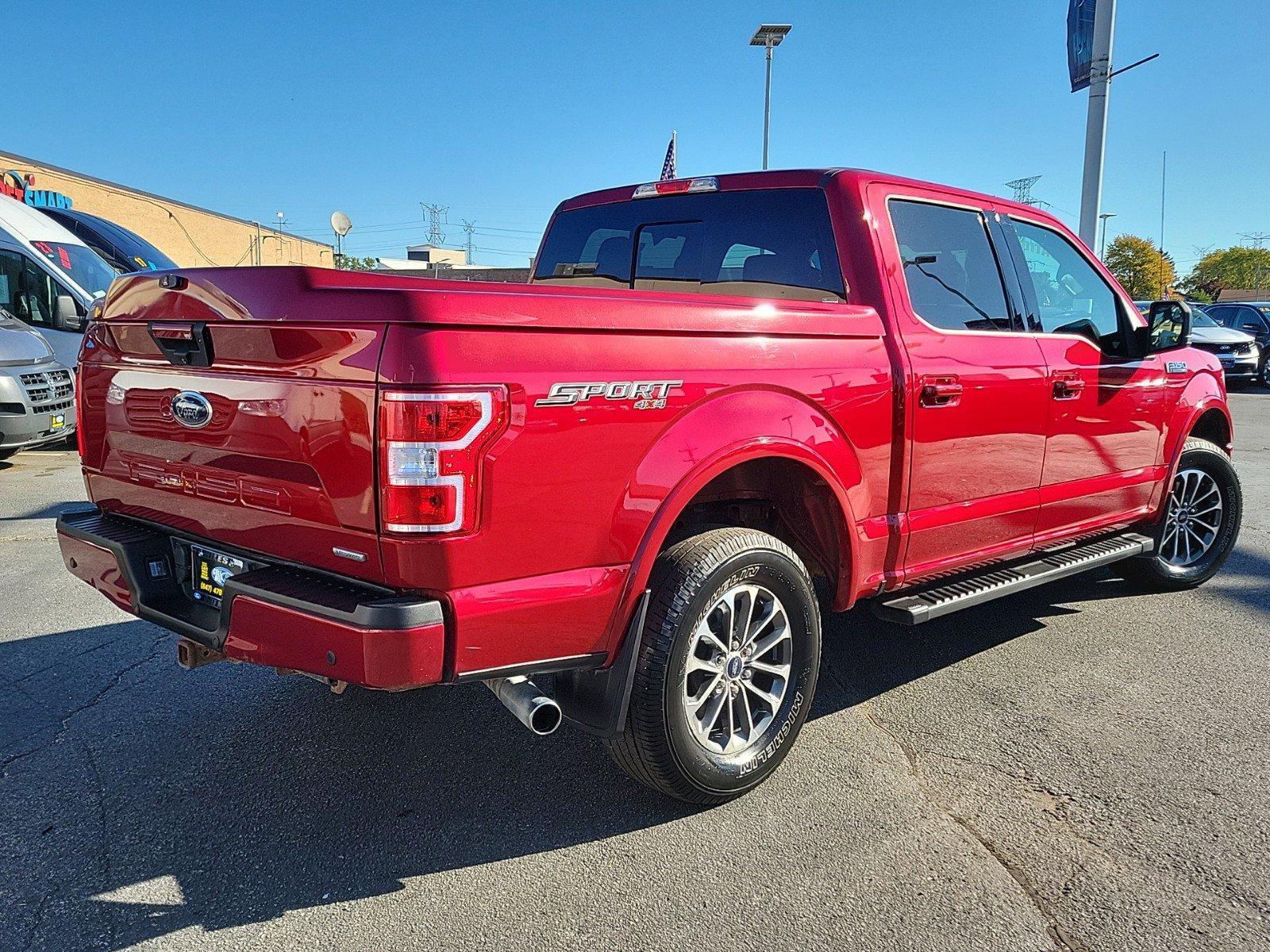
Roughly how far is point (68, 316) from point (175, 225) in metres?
31.6

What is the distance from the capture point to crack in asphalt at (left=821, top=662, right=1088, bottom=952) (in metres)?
2.42

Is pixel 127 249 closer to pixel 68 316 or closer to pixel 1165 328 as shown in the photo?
pixel 68 316

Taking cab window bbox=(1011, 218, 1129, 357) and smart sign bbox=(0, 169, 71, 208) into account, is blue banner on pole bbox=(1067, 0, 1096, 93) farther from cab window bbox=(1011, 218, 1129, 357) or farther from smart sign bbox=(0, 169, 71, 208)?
smart sign bbox=(0, 169, 71, 208)

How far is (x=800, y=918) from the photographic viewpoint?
2490 mm

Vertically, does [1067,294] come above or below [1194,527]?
above

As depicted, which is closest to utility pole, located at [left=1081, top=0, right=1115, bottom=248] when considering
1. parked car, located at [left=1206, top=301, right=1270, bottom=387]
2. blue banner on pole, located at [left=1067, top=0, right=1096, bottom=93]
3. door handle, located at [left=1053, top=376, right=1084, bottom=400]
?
blue banner on pole, located at [left=1067, top=0, right=1096, bottom=93]

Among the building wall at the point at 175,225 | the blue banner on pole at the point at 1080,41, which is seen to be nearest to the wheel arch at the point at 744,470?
the blue banner on pole at the point at 1080,41

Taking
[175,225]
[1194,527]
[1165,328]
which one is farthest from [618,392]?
[175,225]

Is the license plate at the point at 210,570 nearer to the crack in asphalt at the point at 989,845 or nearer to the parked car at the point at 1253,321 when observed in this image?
the crack in asphalt at the point at 989,845

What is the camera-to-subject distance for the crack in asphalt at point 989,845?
242cm

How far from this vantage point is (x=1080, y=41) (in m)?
16.2

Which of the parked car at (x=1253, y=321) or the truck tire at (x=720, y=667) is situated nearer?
the truck tire at (x=720, y=667)

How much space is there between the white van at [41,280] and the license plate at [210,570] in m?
8.26

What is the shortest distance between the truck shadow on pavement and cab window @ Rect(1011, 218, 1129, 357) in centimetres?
164
